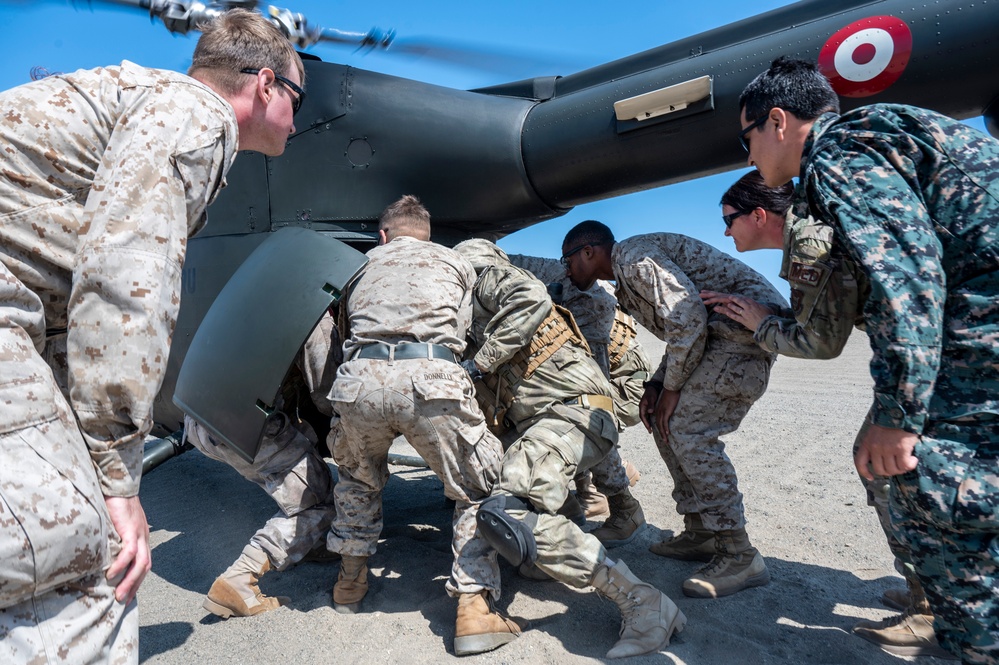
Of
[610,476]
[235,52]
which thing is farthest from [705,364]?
[235,52]

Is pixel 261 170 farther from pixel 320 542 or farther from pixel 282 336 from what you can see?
pixel 320 542

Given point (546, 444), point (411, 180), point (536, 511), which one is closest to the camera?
point (536, 511)

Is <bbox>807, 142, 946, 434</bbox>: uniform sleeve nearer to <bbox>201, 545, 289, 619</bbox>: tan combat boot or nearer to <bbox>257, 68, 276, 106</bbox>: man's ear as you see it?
<bbox>257, 68, 276, 106</bbox>: man's ear

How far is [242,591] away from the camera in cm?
311

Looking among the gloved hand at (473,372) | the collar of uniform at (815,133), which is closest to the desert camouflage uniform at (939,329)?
the collar of uniform at (815,133)

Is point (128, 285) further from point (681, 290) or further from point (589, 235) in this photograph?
point (589, 235)

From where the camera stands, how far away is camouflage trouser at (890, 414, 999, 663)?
160 cm

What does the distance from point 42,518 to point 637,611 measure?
2.17 meters

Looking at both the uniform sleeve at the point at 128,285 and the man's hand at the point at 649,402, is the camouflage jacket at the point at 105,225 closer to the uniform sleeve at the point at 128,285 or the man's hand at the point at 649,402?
the uniform sleeve at the point at 128,285

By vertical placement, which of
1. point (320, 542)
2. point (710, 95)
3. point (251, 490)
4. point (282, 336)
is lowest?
point (251, 490)

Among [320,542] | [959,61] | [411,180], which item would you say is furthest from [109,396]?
[959,61]

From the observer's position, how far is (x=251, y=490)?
5.28 meters

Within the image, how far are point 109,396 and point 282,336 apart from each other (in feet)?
6.33

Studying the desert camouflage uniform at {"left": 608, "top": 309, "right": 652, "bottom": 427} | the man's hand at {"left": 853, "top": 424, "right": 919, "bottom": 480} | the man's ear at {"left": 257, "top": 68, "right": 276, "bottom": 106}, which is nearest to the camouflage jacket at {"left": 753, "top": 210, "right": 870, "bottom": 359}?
the man's hand at {"left": 853, "top": 424, "right": 919, "bottom": 480}
